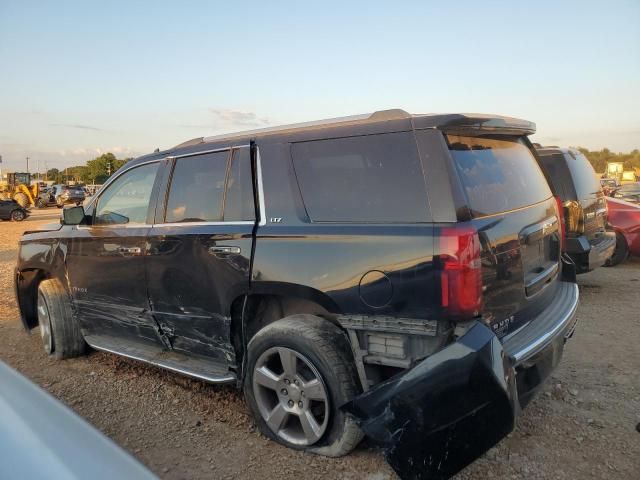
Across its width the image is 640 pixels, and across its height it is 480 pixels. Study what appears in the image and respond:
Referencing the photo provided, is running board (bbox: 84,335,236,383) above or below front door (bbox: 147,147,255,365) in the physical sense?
below

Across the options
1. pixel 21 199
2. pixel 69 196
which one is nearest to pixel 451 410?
pixel 21 199

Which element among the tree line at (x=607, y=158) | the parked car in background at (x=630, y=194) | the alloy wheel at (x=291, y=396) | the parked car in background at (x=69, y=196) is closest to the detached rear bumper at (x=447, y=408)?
the alloy wheel at (x=291, y=396)

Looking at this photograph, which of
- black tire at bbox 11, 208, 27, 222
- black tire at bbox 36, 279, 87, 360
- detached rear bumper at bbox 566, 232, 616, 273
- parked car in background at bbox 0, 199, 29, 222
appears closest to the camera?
black tire at bbox 36, 279, 87, 360

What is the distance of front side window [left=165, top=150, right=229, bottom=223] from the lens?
3.58 meters

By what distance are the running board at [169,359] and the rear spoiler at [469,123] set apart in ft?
6.61

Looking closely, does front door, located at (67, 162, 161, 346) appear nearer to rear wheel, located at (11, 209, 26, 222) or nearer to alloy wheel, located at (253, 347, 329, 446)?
alloy wheel, located at (253, 347, 329, 446)

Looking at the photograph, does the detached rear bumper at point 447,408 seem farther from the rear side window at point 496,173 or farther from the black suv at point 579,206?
the black suv at point 579,206

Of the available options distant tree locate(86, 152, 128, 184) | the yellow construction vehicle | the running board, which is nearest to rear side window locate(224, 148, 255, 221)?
the running board

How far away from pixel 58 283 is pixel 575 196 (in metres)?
5.92

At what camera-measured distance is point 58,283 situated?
487cm

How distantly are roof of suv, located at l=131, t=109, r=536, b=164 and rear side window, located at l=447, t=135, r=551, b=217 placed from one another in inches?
3.2

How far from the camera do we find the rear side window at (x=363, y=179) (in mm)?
2723

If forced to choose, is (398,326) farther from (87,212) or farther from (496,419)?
(87,212)

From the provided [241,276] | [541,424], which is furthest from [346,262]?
[541,424]
